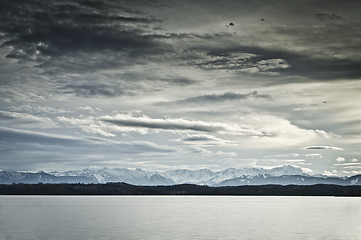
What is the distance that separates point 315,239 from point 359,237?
8539mm

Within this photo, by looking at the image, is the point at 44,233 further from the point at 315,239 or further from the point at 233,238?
the point at 315,239

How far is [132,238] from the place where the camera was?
66.1 meters

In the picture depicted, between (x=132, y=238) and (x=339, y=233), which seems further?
(x=339, y=233)

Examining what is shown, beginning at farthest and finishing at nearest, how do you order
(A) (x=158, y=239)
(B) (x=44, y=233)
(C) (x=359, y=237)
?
(B) (x=44, y=233) < (C) (x=359, y=237) < (A) (x=158, y=239)

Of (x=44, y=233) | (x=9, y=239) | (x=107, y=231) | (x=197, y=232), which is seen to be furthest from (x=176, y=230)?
(x=9, y=239)

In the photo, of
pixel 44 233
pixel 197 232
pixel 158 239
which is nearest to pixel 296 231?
pixel 197 232

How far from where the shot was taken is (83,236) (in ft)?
226

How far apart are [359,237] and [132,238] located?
1422 inches

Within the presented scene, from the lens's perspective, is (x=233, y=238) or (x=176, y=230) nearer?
(x=233, y=238)

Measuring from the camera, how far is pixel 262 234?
73250 millimetres

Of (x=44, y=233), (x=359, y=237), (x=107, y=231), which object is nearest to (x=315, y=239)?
(x=359, y=237)

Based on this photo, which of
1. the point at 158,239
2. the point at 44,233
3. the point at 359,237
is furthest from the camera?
the point at 44,233

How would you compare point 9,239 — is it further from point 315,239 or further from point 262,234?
point 315,239

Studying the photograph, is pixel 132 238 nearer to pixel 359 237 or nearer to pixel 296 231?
pixel 296 231
